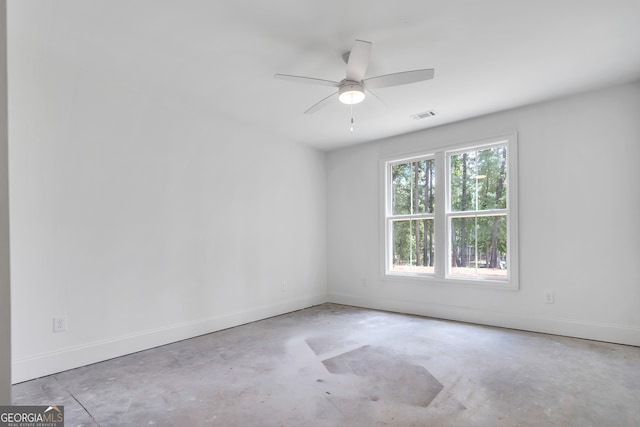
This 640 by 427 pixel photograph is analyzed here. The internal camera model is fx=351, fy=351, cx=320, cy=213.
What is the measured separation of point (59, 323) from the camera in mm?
2852

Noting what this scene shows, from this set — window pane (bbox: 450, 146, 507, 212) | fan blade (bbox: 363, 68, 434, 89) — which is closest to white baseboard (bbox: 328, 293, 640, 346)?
window pane (bbox: 450, 146, 507, 212)

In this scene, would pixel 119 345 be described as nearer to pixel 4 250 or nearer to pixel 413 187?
pixel 4 250

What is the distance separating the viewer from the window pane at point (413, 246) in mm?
4789

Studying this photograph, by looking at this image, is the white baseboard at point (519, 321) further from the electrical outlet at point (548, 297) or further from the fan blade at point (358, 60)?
the fan blade at point (358, 60)

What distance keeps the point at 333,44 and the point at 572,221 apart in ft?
10.0

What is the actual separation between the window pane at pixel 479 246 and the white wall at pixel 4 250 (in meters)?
4.40

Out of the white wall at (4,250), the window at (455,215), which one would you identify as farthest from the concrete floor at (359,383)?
the white wall at (4,250)

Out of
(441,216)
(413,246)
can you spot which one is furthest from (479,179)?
(413,246)

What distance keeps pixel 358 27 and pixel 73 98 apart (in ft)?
8.09

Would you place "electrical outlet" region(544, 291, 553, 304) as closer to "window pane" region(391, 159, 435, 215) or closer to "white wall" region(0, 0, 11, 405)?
"window pane" region(391, 159, 435, 215)

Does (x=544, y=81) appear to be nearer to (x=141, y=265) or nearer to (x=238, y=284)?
(x=238, y=284)

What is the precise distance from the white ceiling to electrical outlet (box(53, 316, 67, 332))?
2092 millimetres

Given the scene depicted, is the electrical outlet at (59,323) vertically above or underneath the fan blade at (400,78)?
underneath

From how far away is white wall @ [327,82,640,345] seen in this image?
339 centimetres
